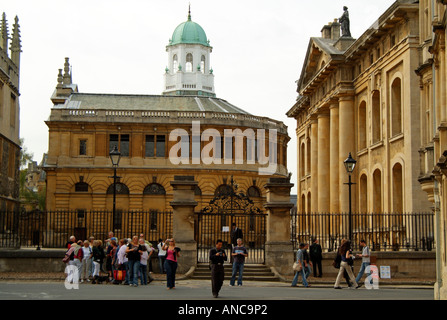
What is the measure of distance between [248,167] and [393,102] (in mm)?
31177

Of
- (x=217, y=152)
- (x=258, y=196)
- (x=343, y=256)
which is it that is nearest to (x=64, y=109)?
(x=217, y=152)

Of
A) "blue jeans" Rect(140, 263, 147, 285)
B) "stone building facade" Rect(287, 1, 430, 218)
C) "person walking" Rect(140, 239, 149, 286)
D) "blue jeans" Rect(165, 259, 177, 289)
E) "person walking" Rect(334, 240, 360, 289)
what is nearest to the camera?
"blue jeans" Rect(165, 259, 177, 289)

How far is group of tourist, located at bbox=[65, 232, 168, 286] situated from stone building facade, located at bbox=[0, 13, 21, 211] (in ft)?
53.1

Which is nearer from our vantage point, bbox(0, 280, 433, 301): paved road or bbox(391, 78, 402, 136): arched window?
bbox(0, 280, 433, 301): paved road

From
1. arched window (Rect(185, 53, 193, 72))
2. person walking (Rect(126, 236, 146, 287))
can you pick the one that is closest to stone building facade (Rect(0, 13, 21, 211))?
person walking (Rect(126, 236, 146, 287))

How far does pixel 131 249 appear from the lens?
79.3 ft

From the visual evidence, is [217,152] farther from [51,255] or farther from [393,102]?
[51,255]

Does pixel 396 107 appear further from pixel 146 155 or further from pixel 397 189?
pixel 146 155

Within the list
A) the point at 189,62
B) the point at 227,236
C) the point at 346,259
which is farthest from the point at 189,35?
the point at 346,259

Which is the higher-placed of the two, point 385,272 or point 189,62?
point 189,62

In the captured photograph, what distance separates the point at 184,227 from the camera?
28094 millimetres

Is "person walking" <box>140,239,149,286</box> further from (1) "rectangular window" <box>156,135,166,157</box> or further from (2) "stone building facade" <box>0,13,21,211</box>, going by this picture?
(1) "rectangular window" <box>156,135,166,157</box>

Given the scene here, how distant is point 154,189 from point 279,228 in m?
37.8

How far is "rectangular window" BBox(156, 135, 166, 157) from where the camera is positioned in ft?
216
